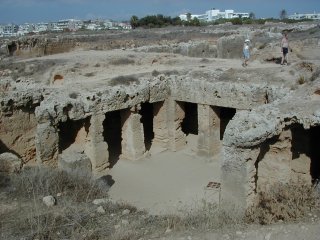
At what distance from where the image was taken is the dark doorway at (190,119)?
19.4m

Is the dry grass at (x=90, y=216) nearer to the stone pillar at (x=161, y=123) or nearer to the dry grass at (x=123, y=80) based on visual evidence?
the dry grass at (x=123, y=80)

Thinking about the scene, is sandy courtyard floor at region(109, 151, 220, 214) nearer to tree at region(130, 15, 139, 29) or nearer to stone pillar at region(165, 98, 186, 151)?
stone pillar at region(165, 98, 186, 151)

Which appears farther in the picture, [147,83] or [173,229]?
[147,83]

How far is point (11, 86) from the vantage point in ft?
54.7

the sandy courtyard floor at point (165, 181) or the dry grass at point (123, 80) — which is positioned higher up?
the dry grass at point (123, 80)

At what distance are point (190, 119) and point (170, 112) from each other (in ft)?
7.92

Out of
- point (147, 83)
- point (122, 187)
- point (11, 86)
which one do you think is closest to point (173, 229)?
point (122, 187)

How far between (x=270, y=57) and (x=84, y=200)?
13938mm

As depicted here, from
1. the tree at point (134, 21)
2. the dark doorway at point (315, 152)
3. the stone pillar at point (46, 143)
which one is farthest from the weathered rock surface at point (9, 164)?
the tree at point (134, 21)

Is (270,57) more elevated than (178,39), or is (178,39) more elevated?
(178,39)

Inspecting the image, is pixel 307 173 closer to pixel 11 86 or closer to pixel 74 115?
pixel 74 115

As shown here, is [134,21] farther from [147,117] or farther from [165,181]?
[165,181]

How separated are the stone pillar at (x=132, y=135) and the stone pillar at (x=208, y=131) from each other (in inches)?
98.1

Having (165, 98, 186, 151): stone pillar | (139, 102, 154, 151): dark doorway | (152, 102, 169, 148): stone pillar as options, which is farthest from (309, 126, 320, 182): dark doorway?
(139, 102, 154, 151): dark doorway
